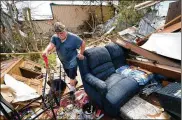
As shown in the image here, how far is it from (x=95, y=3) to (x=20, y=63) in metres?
5.75

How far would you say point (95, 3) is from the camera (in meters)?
9.43

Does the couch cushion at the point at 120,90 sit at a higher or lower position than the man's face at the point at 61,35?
lower

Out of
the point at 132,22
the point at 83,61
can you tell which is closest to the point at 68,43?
the point at 83,61

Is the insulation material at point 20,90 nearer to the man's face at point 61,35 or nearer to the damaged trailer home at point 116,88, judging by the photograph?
the damaged trailer home at point 116,88

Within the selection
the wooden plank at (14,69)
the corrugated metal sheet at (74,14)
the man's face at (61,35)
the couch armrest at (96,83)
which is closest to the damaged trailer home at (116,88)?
the couch armrest at (96,83)

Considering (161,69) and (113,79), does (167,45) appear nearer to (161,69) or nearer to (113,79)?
(161,69)

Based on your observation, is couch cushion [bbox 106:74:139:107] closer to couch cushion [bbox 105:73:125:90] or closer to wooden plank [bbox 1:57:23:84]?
couch cushion [bbox 105:73:125:90]

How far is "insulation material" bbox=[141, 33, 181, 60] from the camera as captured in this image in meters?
3.26

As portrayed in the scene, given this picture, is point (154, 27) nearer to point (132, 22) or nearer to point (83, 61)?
point (132, 22)

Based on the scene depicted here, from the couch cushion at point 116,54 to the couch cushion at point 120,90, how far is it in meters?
0.50

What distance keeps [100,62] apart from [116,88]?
66 cm

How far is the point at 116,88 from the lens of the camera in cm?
321

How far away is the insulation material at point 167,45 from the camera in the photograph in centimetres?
326

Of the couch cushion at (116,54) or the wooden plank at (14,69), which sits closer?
the couch cushion at (116,54)
